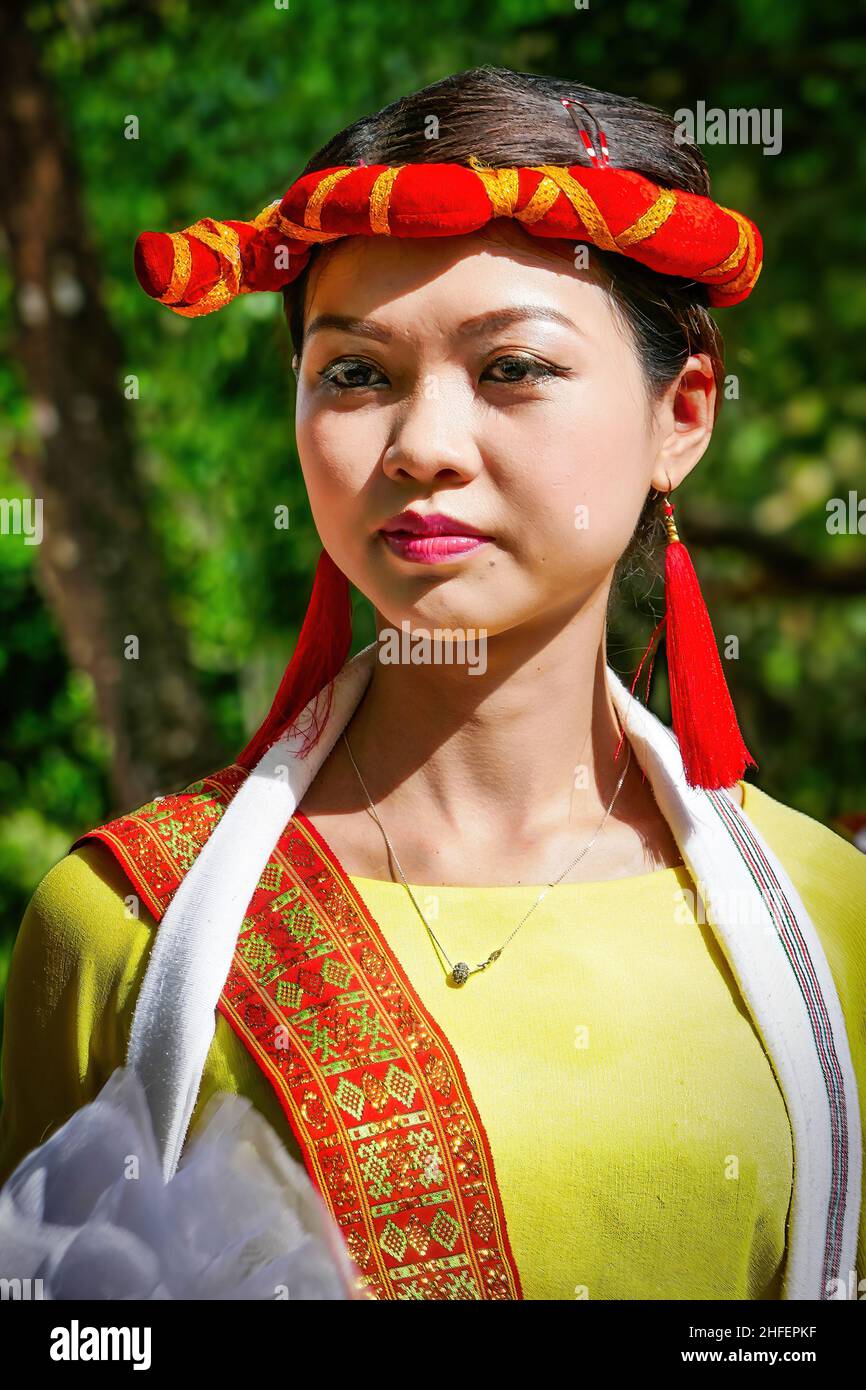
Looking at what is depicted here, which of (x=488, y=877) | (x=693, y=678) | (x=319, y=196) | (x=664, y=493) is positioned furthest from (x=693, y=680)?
(x=319, y=196)

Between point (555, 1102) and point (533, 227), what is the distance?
0.86 meters

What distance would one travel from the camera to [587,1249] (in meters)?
1.57

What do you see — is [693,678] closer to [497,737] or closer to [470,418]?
[497,737]

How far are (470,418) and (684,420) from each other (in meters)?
0.35

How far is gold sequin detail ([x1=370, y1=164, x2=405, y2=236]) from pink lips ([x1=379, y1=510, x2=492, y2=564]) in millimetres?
279

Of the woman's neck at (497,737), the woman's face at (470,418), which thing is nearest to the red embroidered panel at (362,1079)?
the woman's neck at (497,737)

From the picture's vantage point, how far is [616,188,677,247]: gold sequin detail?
1.60 metres

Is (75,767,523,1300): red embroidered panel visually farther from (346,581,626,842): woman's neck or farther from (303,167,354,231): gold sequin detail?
(303,167,354,231): gold sequin detail

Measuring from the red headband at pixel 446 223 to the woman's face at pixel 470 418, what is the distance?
0.04m

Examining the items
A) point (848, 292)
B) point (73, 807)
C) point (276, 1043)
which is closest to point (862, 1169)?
point (276, 1043)

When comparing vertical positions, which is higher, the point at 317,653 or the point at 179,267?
the point at 179,267

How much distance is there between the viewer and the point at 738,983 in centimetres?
166

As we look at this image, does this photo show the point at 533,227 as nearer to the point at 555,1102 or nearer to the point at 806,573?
the point at 555,1102

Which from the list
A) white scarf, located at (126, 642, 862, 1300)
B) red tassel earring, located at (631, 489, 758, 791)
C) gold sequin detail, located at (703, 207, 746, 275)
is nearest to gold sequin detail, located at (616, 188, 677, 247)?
gold sequin detail, located at (703, 207, 746, 275)
